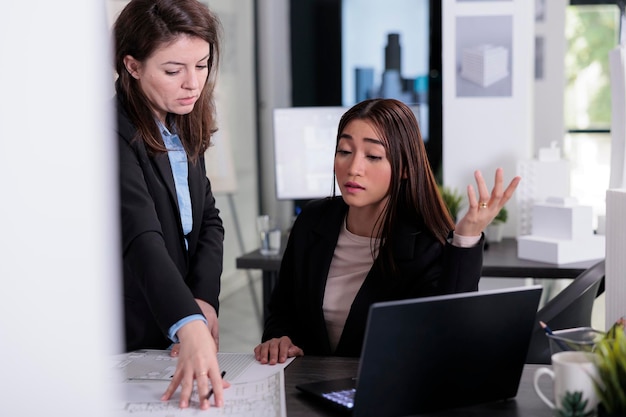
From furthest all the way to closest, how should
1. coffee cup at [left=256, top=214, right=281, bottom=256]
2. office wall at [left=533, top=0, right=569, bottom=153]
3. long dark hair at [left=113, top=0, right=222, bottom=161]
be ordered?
1. office wall at [left=533, top=0, right=569, bottom=153]
2. coffee cup at [left=256, top=214, right=281, bottom=256]
3. long dark hair at [left=113, top=0, right=222, bottom=161]

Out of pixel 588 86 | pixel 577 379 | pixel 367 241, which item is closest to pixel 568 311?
pixel 367 241

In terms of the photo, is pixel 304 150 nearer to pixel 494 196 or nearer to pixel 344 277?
pixel 344 277

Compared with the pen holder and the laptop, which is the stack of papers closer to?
the laptop

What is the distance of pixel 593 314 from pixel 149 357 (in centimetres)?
135

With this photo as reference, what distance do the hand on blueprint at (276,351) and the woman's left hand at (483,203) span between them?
0.44 meters

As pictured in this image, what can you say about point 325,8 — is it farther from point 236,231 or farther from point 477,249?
point 477,249

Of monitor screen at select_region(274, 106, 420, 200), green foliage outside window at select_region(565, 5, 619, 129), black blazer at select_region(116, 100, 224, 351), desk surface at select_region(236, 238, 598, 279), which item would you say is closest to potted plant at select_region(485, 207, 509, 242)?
desk surface at select_region(236, 238, 598, 279)

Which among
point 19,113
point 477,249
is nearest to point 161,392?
point 477,249

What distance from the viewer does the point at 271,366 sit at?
1598 millimetres

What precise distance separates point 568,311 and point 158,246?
4.19ft

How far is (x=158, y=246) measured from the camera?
1.50m

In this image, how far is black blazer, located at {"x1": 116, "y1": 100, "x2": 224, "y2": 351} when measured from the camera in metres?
1.44

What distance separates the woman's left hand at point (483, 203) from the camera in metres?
1.44

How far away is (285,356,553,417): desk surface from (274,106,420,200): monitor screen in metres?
2.39
